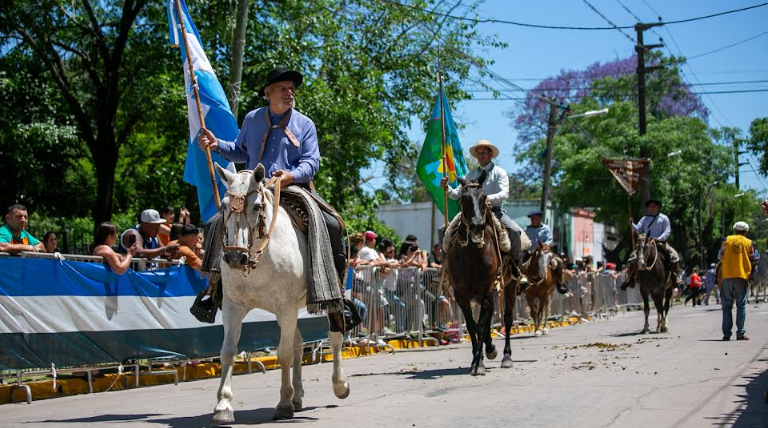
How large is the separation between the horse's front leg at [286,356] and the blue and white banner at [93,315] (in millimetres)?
3671

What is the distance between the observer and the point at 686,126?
2025 inches

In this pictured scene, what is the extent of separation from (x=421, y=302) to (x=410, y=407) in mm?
9935

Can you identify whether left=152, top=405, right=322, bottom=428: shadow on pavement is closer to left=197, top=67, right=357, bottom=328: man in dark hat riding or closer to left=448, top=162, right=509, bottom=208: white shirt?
left=197, top=67, right=357, bottom=328: man in dark hat riding

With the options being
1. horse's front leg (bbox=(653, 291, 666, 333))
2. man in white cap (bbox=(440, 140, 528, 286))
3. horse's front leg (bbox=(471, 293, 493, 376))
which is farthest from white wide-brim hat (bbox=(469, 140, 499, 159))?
horse's front leg (bbox=(653, 291, 666, 333))

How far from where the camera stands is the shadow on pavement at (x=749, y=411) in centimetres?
714

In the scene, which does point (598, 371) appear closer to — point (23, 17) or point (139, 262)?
point (139, 262)

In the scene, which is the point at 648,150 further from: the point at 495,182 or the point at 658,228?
the point at 495,182

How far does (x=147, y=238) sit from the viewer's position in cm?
1348

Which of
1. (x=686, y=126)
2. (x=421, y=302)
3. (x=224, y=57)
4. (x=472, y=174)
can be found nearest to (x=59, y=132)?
(x=224, y=57)

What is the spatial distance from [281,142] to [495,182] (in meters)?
4.85

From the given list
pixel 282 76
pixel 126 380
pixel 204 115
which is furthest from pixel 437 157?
pixel 282 76

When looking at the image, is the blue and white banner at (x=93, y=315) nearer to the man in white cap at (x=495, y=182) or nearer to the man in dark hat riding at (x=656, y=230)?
the man in white cap at (x=495, y=182)

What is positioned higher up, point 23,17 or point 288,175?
point 23,17

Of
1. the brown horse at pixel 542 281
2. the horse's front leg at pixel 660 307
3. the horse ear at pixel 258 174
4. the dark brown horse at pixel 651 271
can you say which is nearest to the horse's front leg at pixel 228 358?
the horse ear at pixel 258 174
